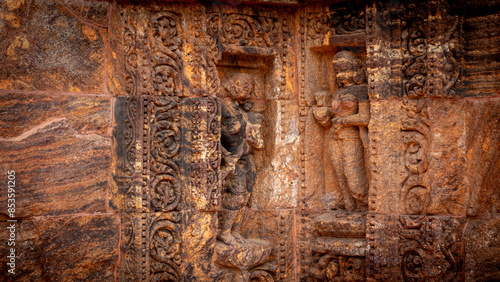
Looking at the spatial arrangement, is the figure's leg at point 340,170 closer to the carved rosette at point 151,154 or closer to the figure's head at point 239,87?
the figure's head at point 239,87

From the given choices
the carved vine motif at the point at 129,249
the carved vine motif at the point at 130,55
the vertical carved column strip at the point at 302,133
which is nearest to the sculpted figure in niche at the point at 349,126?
the vertical carved column strip at the point at 302,133

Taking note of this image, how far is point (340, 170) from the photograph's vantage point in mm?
5316

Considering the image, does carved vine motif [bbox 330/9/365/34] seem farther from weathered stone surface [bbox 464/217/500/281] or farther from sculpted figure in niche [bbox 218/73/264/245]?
weathered stone surface [bbox 464/217/500/281]

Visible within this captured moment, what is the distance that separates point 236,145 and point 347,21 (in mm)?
1715

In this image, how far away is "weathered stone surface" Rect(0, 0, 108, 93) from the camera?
179 inches

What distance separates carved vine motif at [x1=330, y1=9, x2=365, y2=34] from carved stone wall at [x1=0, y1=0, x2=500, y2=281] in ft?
0.05

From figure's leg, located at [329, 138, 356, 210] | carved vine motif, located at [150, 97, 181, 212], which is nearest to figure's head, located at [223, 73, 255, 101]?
carved vine motif, located at [150, 97, 181, 212]

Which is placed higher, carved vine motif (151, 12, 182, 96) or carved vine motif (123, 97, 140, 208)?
carved vine motif (151, 12, 182, 96)

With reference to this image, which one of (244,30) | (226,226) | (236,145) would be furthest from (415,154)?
(244,30)

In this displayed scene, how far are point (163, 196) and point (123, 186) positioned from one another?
1.32 ft

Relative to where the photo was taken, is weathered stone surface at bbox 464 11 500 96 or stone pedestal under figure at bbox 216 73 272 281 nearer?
weathered stone surface at bbox 464 11 500 96

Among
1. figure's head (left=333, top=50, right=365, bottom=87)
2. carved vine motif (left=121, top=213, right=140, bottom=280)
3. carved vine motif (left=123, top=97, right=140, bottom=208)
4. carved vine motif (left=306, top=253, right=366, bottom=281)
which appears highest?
figure's head (left=333, top=50, right=365, bottom=87)

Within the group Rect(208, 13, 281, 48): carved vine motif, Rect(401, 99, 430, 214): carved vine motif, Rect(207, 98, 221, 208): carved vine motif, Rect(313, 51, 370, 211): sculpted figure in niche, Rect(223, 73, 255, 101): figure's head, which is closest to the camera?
Rect(401, 99, 430, 214): carved vine motif

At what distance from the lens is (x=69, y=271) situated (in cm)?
466
